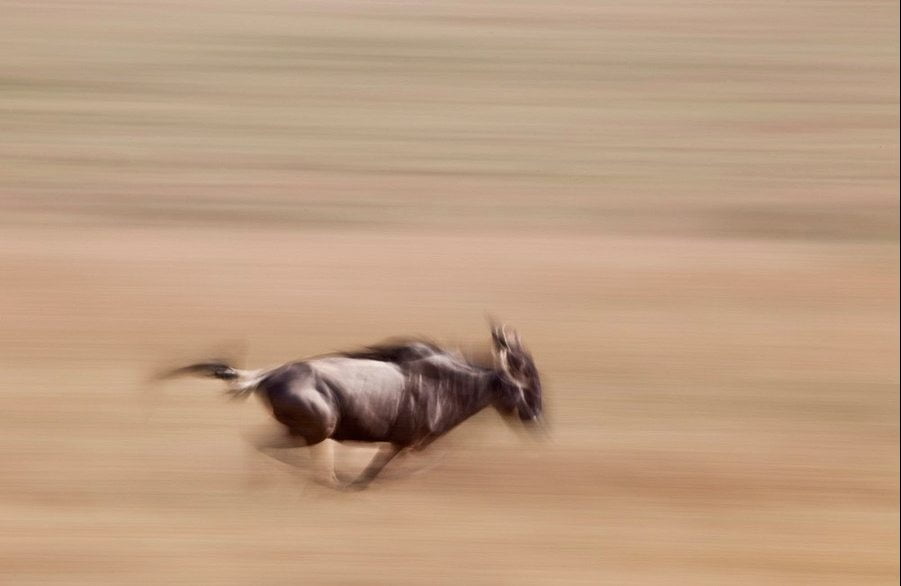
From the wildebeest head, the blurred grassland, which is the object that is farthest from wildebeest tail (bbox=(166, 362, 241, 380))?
the blurred grassland

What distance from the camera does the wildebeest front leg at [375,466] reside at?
13.5 feet

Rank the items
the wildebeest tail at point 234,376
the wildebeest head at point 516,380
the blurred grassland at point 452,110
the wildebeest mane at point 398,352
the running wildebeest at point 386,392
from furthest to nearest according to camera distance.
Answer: the blurred grassland at point 452,110 → the wildebeest head at point 516,380 → the wildebeest mane at point 398,352 → the wildebeest tail at point 234,376 → the running wildebeest at point 386,392

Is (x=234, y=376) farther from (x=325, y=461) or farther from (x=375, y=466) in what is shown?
(x=375, y=466)

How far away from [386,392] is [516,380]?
48cm

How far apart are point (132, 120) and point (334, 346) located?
3.30 meters

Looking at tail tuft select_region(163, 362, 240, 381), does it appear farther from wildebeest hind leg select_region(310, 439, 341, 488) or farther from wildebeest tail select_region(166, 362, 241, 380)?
wildebeest hind leg select_region(310, 439, 341, 488)

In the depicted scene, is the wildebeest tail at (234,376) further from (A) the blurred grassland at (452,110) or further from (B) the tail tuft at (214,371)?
(A) the blurred grassland at (452,110)

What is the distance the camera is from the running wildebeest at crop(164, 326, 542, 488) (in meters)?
3.82

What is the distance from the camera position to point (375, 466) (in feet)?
13.7

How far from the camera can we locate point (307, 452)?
3.93 m

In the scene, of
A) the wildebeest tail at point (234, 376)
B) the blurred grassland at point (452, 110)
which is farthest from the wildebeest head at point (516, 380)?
the blurred grassland at point (452, 110)

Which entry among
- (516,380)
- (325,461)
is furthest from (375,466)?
(516,380)

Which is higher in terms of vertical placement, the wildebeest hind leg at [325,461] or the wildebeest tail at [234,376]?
the wildebeest tail at [234,376]

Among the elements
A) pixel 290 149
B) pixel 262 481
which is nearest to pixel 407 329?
Answer: pixel 262 481
